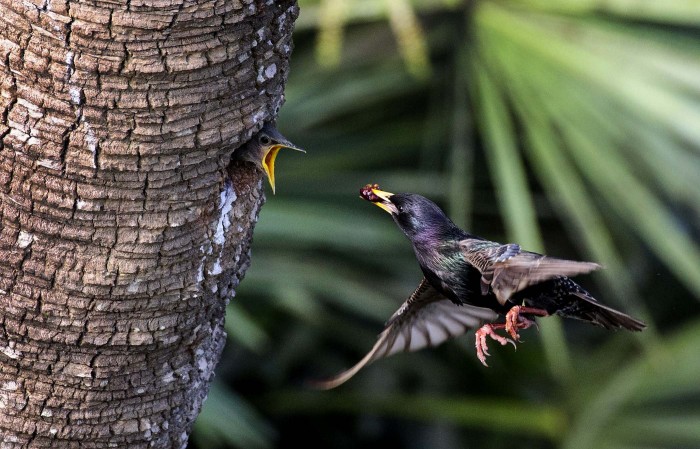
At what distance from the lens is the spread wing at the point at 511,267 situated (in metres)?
2.01

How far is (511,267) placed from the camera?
2.19 m

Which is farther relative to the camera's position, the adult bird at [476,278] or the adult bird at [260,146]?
the adult bird at [476,278]

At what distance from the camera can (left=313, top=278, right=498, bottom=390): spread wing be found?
2949 millimetres

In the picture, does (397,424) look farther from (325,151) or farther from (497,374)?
(325,151)

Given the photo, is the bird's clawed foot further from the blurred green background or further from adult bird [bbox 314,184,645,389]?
the blurred green background

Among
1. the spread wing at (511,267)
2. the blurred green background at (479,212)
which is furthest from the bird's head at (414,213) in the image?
the blurred green background at (479,212)

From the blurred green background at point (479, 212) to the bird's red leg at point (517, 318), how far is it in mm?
1786

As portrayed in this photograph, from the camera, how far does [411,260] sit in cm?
500

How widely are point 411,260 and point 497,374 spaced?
73 cm

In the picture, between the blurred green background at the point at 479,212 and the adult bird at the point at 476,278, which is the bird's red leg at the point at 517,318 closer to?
the adult bird at the point at 476,278

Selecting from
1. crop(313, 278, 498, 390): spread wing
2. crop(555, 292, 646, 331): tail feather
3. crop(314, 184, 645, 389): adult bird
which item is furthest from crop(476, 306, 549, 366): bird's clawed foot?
crop(313, 278, 498, 390): spread wing

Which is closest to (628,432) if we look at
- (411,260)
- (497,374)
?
(497,374)

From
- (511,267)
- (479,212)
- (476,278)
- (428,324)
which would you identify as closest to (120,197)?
(511,267)

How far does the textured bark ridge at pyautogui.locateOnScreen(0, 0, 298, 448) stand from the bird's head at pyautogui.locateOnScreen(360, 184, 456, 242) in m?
0.50
